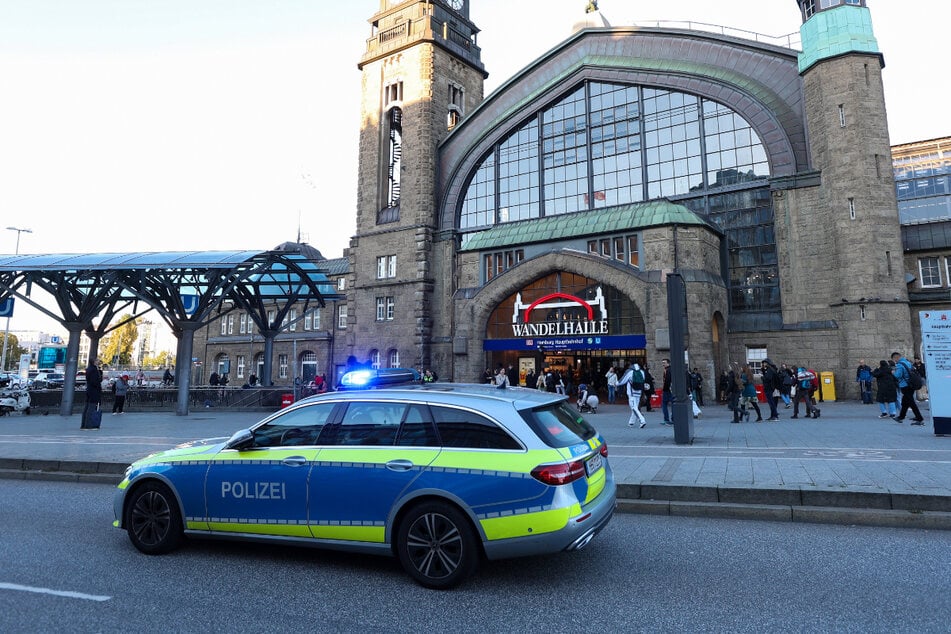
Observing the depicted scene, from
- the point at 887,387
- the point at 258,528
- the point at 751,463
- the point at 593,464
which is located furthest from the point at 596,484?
the point at 887,387

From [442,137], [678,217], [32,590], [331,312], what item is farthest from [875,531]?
[331,312]

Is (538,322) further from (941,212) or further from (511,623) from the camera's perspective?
(941,212)

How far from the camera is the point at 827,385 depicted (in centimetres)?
2333

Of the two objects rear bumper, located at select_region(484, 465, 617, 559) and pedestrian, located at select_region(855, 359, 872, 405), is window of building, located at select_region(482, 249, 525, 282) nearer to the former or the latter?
pedestrian, located at select_region(855, 359, 872, 405)

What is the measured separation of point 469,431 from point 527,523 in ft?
2.92

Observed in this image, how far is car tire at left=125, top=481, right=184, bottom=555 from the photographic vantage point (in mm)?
5344

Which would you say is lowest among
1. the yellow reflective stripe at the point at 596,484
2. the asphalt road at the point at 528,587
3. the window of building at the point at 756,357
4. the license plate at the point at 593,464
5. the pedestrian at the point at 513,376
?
the asphalt road at the point at 528,587

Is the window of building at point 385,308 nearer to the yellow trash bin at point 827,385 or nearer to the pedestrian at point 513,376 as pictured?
the pedestrian at point 513,376

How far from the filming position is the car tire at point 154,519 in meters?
5.34

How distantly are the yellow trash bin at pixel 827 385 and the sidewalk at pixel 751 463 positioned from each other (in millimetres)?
5664

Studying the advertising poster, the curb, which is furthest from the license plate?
the advertising poster

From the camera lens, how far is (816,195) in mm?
25109

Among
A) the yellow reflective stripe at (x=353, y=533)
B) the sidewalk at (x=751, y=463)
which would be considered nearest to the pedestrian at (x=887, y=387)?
the sidewalk at (x=751, y=463)

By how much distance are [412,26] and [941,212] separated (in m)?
37.3
